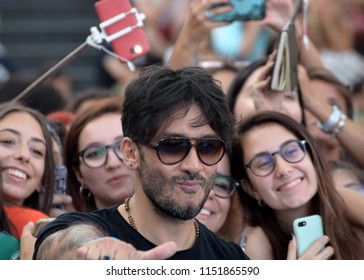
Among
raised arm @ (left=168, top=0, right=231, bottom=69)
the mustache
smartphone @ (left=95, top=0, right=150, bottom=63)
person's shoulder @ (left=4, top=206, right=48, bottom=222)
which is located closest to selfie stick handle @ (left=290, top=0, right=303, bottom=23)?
raised arm @ (left=168, top=0, right=231, bottom=69)

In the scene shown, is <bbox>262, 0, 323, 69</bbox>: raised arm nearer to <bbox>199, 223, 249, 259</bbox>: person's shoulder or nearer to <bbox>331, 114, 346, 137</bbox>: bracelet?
<bbox>331, 114, 346, 137</bbox>: bracelet

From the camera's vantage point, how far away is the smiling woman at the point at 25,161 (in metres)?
4.85

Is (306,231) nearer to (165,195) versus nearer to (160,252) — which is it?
(165,195)

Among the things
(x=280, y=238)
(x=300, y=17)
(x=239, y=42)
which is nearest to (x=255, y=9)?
(x=300, y=17)

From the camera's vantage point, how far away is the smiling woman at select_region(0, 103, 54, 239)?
4852 millimetres

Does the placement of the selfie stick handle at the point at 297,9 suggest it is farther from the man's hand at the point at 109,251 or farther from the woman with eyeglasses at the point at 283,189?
the man's hand at the point at 109,251

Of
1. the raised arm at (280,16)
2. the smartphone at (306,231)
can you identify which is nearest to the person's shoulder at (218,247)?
the smartphone at (306,231)

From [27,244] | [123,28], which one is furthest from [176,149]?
[123,28]

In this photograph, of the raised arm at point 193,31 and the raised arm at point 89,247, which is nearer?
the raised arm at point 89,247

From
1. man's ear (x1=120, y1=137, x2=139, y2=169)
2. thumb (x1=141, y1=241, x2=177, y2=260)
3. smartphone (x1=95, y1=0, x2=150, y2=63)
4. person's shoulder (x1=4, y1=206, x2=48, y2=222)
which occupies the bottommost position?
person's shoulder (x1=4, y1=206, x2=48, y2=222)

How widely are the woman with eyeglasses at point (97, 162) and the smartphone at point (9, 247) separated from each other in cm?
105

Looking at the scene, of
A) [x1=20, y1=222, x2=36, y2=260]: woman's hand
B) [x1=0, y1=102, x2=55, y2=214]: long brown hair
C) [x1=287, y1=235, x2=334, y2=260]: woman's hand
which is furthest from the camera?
[x1=0, y1=102, x2=55, y2=214]: long brown hair

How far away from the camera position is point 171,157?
3.67 meters
